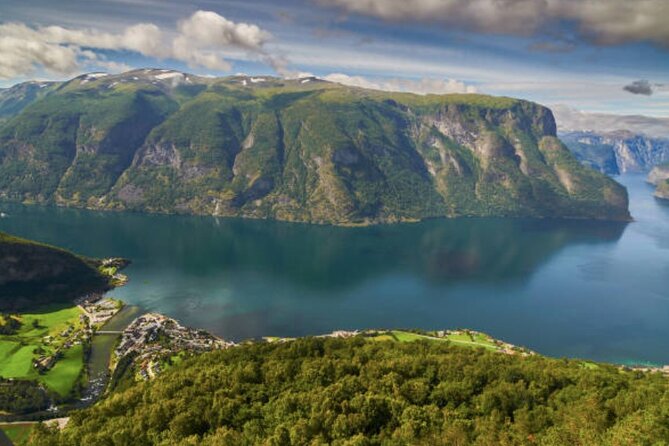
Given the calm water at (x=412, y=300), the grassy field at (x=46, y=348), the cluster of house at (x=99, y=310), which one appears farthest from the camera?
the calm water at (x=412, y=300)

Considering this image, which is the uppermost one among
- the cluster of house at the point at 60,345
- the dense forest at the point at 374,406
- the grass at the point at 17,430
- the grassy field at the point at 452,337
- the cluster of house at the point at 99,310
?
the dense forest at the point at 374,406

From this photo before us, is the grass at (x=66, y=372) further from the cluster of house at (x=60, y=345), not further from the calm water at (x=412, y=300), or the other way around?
the calm water at (x=412, y=300)

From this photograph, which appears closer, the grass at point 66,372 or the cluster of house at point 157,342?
the grass at point 66,372

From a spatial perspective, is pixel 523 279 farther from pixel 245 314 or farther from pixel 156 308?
pixel 156 308

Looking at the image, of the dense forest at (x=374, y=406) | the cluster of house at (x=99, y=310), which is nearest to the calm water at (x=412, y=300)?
the cluster of house at (x=99, y=310)

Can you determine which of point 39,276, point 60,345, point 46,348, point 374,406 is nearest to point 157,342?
point 60,345

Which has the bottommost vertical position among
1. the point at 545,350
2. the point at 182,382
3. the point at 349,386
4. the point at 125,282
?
the point at 125,282

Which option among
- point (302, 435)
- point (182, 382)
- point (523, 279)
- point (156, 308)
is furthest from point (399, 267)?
point (302, 435)

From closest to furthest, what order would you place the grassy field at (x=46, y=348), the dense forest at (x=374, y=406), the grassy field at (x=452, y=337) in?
1. the dense forest at (x=374, y=406)
2. the grassy field at (x=46, y=348)
3. the grassy field at (x=452, y=337)
